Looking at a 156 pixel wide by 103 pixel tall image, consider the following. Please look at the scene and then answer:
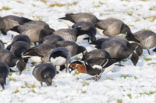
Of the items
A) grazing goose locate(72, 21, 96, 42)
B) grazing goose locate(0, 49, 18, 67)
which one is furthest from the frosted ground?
grazing goose locate(72, 21, 96, 42)

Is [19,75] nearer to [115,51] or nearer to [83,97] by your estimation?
[83,97]

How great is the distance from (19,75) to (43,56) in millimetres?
1598

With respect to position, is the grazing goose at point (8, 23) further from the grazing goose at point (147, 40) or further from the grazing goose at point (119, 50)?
the grazing goose at point (147, 40)

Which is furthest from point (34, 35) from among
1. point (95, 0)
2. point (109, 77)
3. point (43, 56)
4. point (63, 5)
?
point (95, 0)

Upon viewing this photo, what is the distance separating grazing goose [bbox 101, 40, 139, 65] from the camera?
1455cm

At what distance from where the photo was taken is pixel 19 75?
12.8m

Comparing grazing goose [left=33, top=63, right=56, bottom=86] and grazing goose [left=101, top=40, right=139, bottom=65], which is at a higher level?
grazing goose [left=33, top=63, right=56, bottom=86]

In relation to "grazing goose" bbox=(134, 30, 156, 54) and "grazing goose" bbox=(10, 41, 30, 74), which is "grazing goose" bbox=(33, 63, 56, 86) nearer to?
"grazing goose" bbox=(10, 41, 30, 74)

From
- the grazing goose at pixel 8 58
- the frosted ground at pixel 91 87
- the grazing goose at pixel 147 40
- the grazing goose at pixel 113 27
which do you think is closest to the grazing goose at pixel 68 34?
the frosted ground at pixel 91 87

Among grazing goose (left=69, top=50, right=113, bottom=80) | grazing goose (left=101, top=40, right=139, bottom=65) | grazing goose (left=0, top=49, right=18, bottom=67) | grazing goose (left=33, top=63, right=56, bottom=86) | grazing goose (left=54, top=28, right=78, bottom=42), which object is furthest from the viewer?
grazing goose (left=54, top=28, right=78, bottom=42)

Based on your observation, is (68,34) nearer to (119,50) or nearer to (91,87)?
(119,50)

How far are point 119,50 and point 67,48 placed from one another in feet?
8.97

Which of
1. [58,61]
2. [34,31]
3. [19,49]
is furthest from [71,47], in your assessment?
[34,31]

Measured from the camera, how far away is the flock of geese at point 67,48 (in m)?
11.9
